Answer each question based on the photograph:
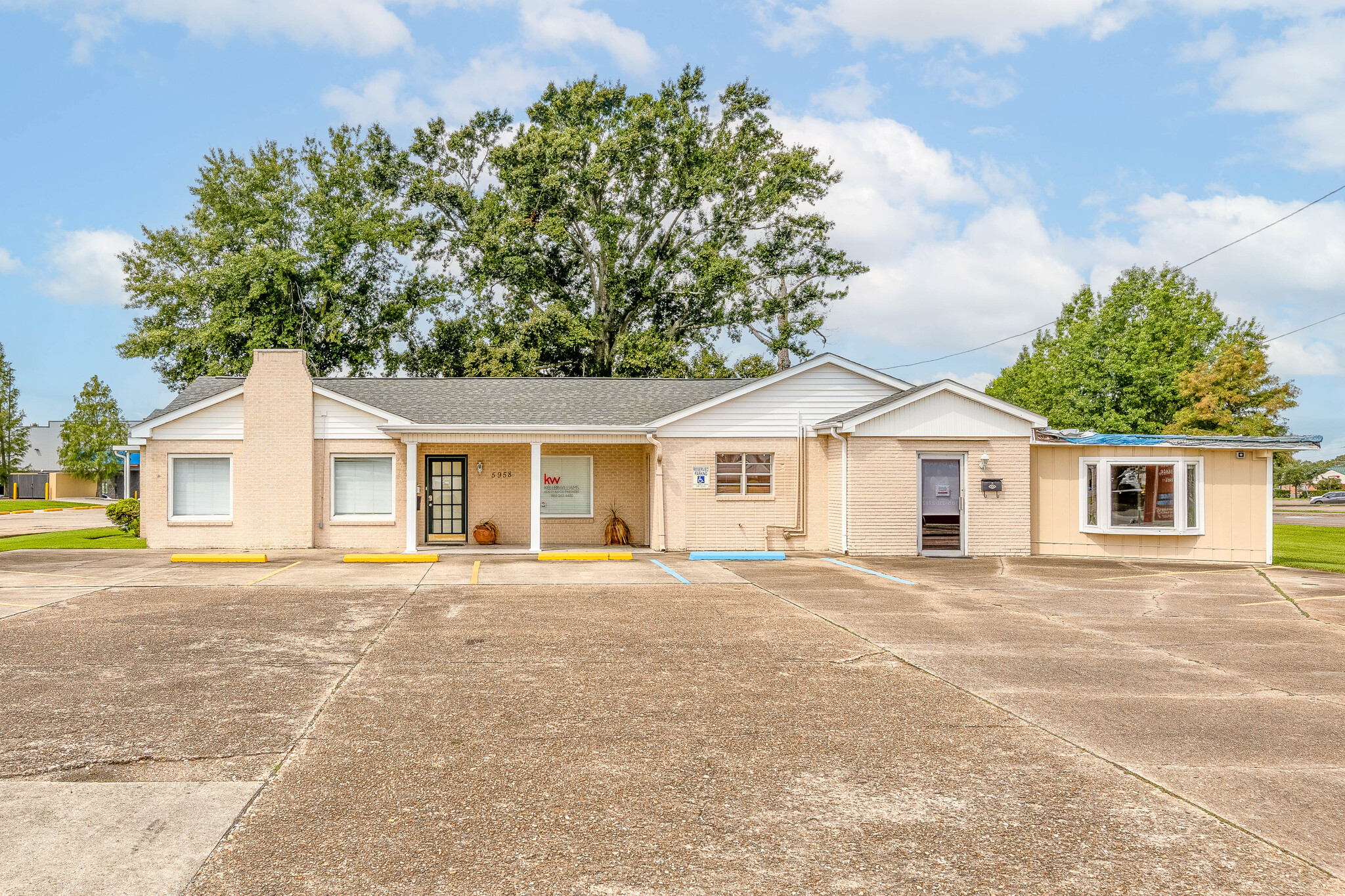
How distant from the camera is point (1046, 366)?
57.4 m

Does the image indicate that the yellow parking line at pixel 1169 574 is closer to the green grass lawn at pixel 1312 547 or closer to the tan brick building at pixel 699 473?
the tan brick building at pixel 699 473

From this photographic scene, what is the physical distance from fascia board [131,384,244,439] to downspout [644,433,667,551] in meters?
9.06

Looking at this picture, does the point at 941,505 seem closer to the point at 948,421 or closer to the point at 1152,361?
the point at 948,421

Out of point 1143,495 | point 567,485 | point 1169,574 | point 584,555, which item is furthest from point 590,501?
point 1169,574

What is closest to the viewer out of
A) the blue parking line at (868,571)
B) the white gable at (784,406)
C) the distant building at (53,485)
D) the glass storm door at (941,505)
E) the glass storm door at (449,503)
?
the blue parking line at (868,571)

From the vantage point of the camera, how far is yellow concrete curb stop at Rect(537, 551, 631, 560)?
1716cm

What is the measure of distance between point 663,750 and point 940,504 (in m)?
13.7

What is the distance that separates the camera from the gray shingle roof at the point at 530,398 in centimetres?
1975

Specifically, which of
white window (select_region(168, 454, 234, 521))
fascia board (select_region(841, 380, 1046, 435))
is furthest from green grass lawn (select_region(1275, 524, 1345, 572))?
white window (select_region(168, 454, 234, 521))

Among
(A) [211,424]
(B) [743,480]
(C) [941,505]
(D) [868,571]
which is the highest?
(A) [211,424]

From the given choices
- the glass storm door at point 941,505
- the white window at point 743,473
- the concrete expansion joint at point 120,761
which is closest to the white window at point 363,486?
the white window at point 743,473

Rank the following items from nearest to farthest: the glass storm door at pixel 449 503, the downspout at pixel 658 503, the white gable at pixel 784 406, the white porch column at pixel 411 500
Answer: the white porch column at pixel 411 500 < the downspout at pixel 658 503 < the white gable at pixel 784 406 < the glass storm door at pixel 449 503

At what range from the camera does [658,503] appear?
747 inches

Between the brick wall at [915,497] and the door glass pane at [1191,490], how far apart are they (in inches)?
123
